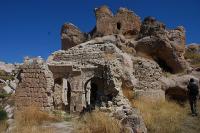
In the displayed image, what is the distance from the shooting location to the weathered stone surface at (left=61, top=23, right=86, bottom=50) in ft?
105

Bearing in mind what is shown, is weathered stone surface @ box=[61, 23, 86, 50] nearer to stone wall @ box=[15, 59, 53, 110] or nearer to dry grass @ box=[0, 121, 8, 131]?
stone wall @ box=[15, 59, 53, 110]

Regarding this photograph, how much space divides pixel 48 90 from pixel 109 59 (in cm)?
443

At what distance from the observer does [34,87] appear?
14.8 m

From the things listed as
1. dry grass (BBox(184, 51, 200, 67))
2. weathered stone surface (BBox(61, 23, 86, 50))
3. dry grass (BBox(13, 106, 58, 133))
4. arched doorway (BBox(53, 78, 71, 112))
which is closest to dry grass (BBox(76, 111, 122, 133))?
dry grass (BBox(13, 106, 58, 133))

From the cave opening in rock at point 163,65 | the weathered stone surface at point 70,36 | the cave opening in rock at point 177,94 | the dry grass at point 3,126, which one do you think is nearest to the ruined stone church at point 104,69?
the cave opening in rock at point 163,65

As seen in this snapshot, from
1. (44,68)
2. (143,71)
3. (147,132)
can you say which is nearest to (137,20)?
(143,71)

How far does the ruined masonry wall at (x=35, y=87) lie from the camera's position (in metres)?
14.6

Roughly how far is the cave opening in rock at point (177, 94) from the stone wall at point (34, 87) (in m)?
7.64

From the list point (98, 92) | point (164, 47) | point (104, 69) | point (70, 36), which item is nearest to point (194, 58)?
point (164, 47)

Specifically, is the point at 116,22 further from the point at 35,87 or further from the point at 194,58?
the point at 35,87

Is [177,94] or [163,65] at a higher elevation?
[163,65]

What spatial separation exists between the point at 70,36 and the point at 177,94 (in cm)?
1554

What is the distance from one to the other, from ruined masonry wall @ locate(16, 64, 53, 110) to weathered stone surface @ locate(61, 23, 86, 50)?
16.9m

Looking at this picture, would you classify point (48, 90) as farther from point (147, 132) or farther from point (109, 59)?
point (147, 132)
